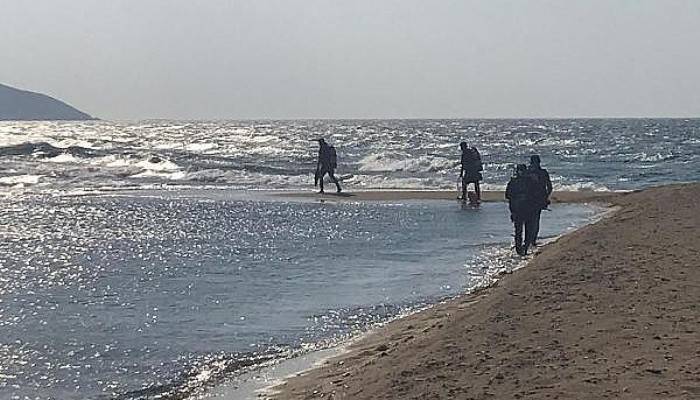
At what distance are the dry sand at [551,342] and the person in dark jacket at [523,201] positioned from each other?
2863 mm

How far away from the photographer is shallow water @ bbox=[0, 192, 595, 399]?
9.38 metres

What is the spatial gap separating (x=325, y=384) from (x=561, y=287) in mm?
3467

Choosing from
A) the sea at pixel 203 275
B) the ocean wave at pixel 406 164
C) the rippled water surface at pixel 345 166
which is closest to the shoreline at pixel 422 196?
the sea at pixel 203 275

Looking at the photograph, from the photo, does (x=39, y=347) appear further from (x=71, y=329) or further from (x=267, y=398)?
(x=267, y=398)

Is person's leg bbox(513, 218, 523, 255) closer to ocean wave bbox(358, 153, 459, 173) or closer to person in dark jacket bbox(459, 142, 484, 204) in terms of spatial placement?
person in dark jacket bbox(459, 142, 484, 204)

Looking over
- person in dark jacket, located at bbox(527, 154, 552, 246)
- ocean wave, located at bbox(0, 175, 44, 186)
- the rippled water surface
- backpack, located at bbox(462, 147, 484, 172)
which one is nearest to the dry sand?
person in dark jacket, located at bbox(527, 154, 552, 246)

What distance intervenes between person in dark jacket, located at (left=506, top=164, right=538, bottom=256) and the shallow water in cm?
66

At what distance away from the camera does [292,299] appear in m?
12.5

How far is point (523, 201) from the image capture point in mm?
15500

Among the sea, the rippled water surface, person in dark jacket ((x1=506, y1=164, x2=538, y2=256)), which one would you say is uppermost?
person in dark jacket ((x1=506, y1=164, x2=538, y2=256))

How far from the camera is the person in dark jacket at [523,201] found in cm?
1548

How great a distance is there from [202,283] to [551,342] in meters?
6.87

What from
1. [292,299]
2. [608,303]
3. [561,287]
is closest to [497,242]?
[292,299]

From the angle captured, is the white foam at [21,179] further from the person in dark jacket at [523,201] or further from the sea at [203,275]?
the person in dark jacket at [523,201]
